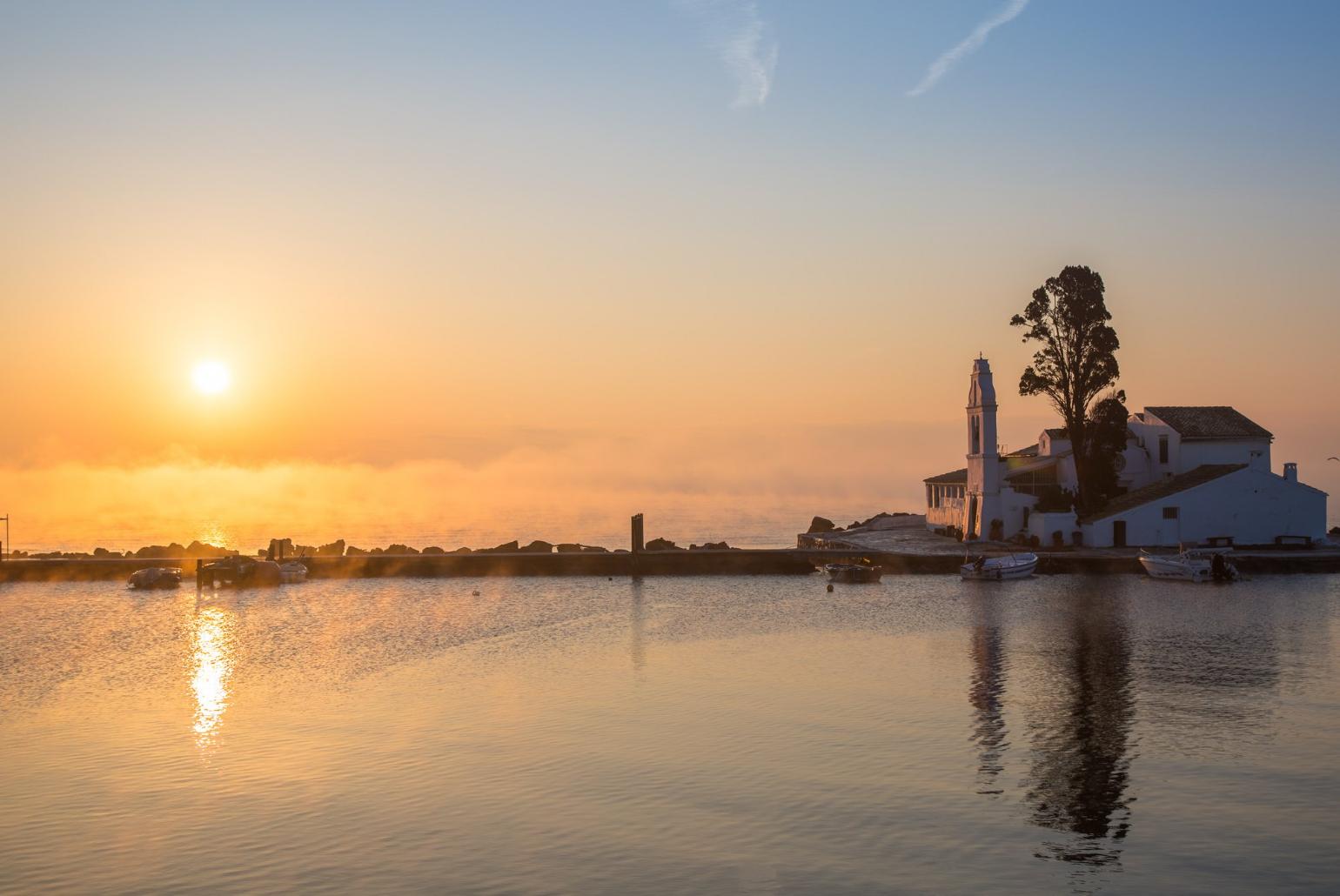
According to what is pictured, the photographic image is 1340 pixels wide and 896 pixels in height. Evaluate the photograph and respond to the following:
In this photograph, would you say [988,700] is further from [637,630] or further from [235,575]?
[235,575]

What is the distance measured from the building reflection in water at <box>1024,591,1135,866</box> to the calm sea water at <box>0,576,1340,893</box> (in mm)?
102

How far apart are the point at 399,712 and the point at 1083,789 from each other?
1896 cm

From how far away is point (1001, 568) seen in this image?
77.1 meters

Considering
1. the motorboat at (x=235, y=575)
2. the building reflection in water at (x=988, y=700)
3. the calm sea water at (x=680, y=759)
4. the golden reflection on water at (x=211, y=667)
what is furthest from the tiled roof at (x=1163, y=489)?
the golden reflection on water at (x=211, y=667)

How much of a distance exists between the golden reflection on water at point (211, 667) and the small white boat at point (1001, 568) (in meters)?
44.8

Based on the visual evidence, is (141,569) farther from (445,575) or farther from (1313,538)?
(1313,538)

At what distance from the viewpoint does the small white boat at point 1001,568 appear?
7700 centimetres

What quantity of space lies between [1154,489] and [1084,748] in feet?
208

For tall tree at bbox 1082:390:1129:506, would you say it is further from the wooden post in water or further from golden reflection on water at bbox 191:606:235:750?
golden reflection on water at bbox 191:606:235:750

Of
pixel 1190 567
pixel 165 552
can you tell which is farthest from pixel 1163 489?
pixel 165 552

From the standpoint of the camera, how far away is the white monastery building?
277ft

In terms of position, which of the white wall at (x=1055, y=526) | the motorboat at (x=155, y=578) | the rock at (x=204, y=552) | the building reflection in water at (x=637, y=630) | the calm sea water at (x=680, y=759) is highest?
the white wall at (x=1055, y=526)

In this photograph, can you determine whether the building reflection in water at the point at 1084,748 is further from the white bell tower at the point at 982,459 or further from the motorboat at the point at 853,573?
the white bell tower at the point at 982,459

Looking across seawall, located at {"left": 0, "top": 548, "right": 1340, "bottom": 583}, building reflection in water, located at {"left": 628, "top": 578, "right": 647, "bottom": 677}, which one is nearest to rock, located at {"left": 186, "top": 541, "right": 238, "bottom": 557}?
seawall, located at {"left": 0, "top": 548, "right": 1340, "bottom": 583}
